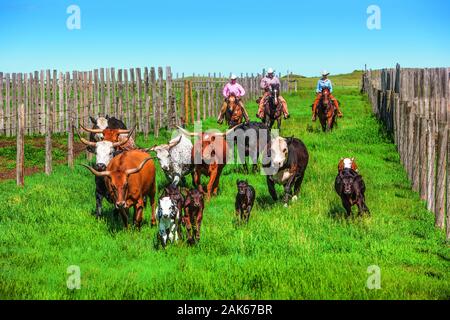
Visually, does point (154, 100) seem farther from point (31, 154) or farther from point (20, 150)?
point (20, 150)

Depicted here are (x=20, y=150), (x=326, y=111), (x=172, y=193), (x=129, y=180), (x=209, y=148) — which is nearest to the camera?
(x=172, y=193)

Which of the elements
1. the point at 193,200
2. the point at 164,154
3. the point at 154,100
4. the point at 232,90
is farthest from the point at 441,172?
the point at 154,100

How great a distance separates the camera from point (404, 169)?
15297 millimetres

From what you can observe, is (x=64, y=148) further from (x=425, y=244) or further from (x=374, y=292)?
(x=374, y=292)

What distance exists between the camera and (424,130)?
12.0 metres

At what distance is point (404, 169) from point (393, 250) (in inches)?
277

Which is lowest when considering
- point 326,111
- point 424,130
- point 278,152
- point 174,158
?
point 174,158

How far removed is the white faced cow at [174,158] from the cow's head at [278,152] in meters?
1.92

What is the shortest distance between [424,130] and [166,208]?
614cm

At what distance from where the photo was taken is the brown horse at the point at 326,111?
69.8ft

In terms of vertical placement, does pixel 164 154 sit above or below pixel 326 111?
below

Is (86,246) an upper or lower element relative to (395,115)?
lower

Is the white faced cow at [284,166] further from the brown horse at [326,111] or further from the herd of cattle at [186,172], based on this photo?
the brown horse at [326,111]

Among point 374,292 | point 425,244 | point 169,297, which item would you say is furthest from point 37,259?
point 425,244
